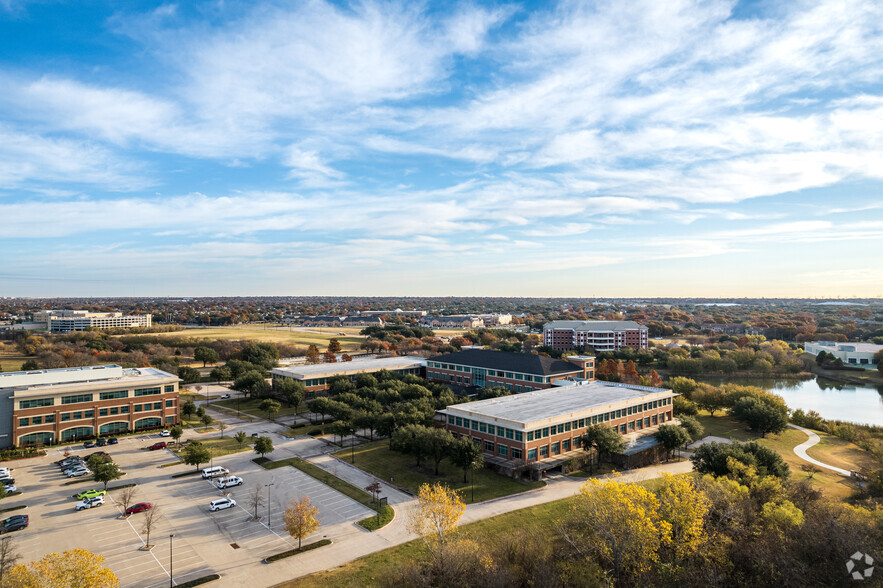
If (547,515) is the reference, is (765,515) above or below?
above

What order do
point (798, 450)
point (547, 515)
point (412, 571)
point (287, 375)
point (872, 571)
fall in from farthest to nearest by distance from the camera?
point (287, 375), point (798, 450), point (547, 515), point (412, 571), point (872, 571)

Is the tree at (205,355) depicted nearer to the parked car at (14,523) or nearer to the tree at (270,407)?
the tree at (270,407)

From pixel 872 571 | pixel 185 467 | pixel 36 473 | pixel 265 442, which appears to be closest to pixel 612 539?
pixel 872 571

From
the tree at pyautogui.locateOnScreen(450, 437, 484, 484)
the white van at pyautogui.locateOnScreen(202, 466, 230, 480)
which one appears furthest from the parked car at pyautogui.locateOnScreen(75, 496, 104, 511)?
the tree at pyautogui.locateOnScreen(450, 437, 484, 484)

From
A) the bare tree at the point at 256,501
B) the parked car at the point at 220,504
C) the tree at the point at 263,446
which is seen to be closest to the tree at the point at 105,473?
the parked car at the point at 220,504

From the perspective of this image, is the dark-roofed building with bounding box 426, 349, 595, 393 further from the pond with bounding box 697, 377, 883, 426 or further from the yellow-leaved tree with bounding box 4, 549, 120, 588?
the yellow-leaved tree with bounding box 4, 549, 120, 588

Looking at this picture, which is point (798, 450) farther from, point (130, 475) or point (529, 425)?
point (130, 475)
